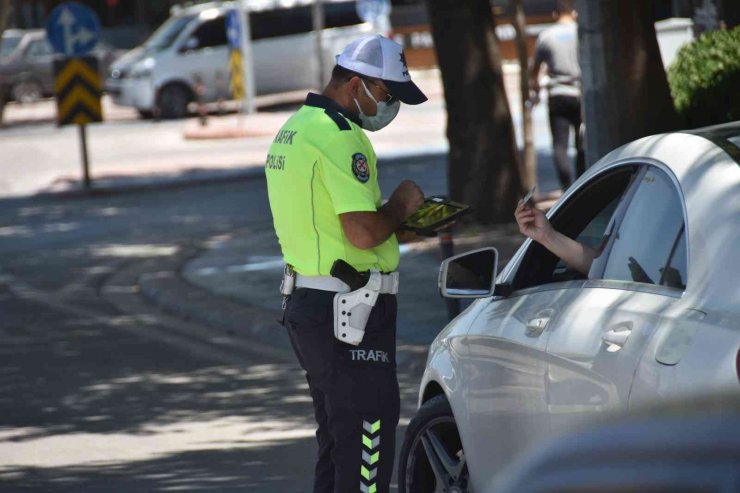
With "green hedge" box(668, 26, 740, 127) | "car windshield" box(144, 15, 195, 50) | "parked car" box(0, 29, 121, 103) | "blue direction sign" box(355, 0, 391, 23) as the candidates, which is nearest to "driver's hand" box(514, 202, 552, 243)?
"green hedge" box(668, 26, 740, 127)

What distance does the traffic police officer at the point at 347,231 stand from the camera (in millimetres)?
4930

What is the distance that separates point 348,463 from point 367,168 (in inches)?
37.4

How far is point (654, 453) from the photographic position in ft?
13.0

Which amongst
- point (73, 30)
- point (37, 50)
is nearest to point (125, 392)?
point (73, 30)

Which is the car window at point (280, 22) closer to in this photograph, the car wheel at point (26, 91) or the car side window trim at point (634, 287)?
the car wheel at point (26, 91)

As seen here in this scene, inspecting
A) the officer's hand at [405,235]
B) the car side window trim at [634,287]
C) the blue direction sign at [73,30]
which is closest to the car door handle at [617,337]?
the car side window trim at [634,287]

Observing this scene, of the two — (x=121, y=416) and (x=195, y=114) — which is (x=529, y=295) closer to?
(x=121, y=416)

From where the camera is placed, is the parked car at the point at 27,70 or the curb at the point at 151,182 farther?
the parked car at the point at 27,70

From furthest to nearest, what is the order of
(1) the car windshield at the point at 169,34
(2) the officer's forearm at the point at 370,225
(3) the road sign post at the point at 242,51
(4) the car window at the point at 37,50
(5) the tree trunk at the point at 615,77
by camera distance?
(4) the car window at the point at 37,50 → (1) the car windshield at the point at 169,34 → (3) the road sign post at the point at 242,51 → (5) the tree trunk at the point at 615,77 → (2) the officer's forearm at the point at 370,225

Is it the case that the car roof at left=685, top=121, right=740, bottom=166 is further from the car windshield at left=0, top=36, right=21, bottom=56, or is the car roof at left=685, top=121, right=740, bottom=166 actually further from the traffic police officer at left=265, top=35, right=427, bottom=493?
the car windshield at left=0, top=36, right=21, bottom=56

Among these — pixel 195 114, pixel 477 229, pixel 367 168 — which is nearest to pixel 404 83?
pixel 367 168

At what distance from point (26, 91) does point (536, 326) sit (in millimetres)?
37065

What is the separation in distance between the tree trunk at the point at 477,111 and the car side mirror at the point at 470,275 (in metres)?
9.44

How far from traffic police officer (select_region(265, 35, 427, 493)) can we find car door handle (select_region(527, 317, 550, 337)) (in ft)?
1.77
